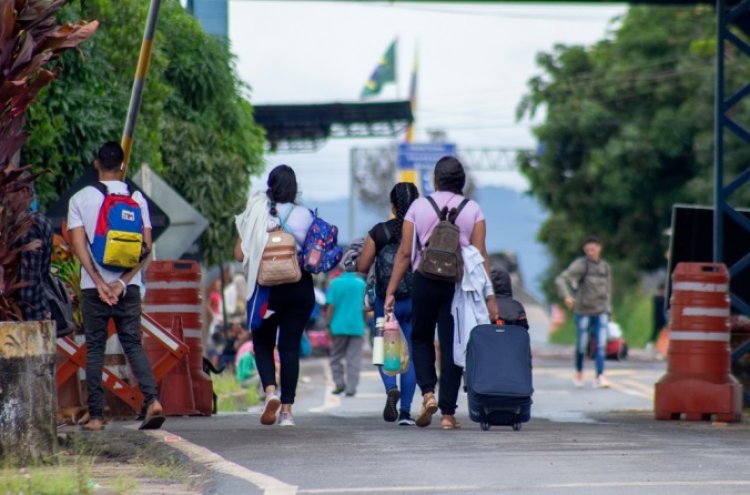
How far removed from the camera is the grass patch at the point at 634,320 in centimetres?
5212

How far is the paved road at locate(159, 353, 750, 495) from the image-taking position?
28.4ft

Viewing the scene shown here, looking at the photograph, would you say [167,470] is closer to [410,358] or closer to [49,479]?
[49,479]

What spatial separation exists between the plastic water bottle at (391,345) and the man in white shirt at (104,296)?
174 centimetres

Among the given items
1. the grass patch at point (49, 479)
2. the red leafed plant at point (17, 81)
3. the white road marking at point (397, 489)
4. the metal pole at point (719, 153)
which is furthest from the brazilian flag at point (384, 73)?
the white road marking at point (397, 489)

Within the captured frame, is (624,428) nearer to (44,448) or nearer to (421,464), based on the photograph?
(421,464)

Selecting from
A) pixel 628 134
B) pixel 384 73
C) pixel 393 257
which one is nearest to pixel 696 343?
pixel 393 257

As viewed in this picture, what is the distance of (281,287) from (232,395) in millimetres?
8121

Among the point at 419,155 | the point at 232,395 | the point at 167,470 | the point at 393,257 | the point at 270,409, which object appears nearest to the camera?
the point at 167,470

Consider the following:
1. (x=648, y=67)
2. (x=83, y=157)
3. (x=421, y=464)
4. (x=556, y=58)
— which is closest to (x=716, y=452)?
(x=421, y=464)

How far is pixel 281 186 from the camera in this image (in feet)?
41.9

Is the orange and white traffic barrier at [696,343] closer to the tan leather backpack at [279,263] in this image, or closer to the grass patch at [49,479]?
the tan leather backpack at [279,263]

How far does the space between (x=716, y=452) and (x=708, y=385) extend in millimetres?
4058

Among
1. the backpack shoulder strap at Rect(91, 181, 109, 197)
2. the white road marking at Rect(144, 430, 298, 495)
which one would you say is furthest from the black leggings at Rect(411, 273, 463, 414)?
the backpack shoulder strap at Rect(91, 181, 109, 197)

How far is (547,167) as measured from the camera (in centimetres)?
5391
